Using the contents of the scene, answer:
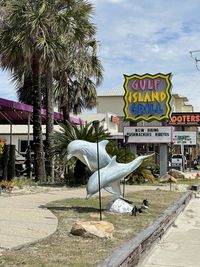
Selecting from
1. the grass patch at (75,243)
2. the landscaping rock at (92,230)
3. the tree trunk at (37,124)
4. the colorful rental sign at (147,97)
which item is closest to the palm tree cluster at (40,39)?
the tree trunk at (37,124)

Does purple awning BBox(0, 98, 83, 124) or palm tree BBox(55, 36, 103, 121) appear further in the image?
palm tree BBox(55, 36, 103, 121)

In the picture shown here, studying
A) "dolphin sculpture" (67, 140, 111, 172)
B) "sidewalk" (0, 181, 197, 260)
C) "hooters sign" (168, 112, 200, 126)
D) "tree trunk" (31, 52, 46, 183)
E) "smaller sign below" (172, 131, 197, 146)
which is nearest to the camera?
"sidewalk" (0, 181, 197, 260)

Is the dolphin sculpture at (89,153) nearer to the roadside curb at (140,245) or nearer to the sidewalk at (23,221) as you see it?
the sidewalk at (23,221)

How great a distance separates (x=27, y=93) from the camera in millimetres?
34219

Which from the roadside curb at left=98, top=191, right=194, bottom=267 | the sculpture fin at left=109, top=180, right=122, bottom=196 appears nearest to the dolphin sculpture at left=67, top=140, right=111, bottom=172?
the sculpture fin at left=109, top=180, right=122, bottom=196

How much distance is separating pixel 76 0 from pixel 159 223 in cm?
1401

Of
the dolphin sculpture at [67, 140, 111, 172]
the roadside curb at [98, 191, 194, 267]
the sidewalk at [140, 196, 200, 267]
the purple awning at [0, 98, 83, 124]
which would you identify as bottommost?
the sidewalk at [140, 196, 200, 267]

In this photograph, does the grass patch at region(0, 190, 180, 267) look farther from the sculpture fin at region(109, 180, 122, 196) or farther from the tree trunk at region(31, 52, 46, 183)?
the tree trunk at region(31, 52, 46, 183)

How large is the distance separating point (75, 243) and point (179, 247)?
2392mm

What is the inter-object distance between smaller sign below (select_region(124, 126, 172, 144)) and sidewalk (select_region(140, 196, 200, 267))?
546 inches

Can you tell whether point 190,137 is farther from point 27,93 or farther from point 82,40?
point 82,40

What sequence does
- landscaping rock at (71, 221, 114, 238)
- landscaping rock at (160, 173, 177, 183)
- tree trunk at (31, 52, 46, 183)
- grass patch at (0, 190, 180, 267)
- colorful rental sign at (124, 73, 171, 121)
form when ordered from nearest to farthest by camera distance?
grass patch at (0, 190, 180, 267) → landscaping rock at (71, 221, 114, 238) → tree trunk at (31, 52, 46, 183) → landscaping rock at (160, 173, 177, 183) → colorful rental sign at (124, 73, 171, 121)

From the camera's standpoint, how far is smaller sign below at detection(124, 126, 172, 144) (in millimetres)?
27106

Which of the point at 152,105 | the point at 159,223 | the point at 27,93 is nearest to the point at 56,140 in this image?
the point at 152,105
